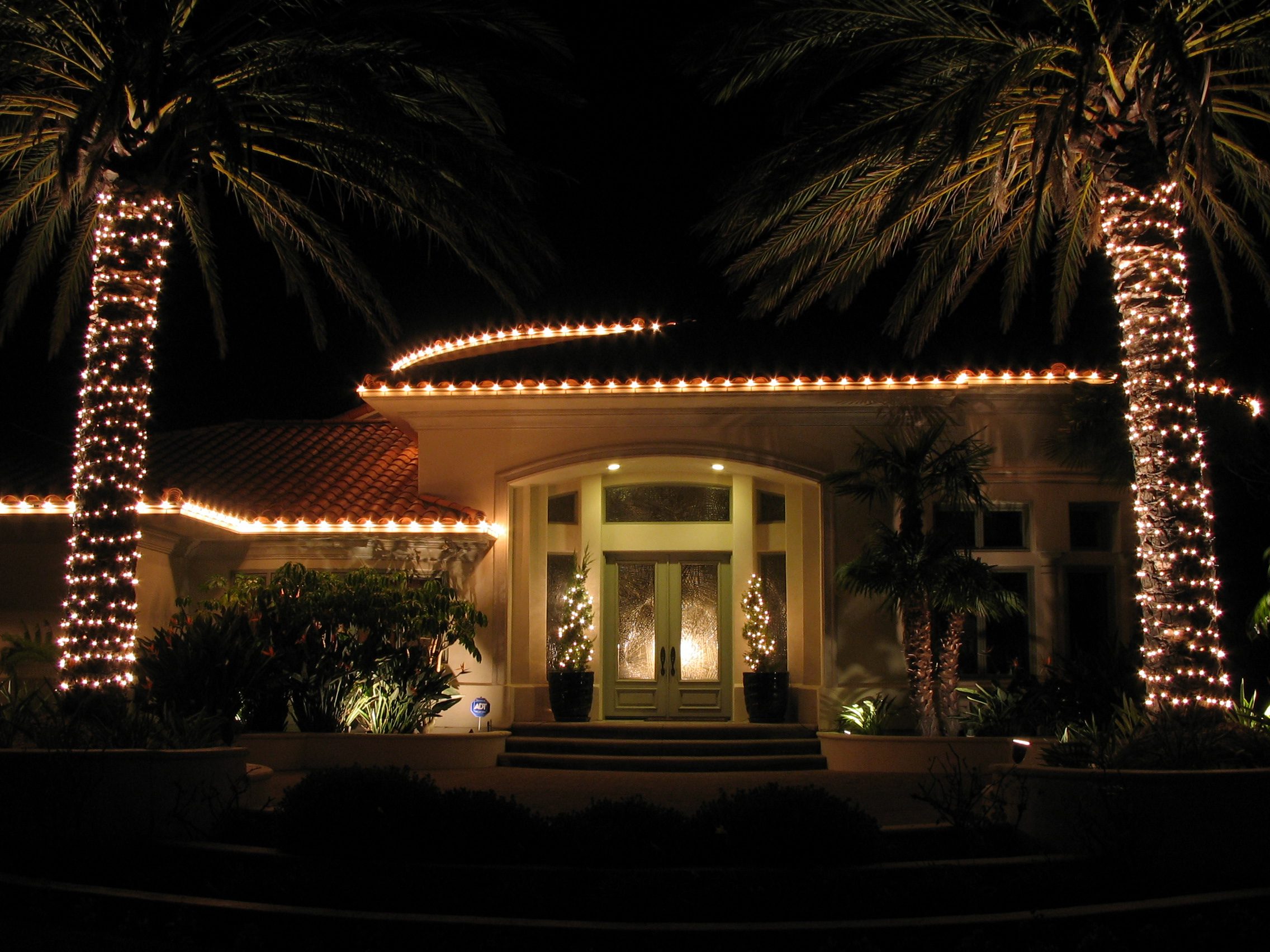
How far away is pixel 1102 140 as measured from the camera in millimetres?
10367

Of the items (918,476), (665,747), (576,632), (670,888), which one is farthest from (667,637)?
(670,888)

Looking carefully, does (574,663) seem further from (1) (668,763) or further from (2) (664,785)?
(2) (664,785)

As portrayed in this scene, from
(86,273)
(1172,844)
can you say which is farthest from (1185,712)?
(86,273)

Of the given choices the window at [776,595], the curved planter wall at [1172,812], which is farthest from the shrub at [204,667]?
the curved planter wall at [1172,812]

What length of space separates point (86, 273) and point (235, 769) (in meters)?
6.62

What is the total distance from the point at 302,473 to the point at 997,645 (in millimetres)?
10570

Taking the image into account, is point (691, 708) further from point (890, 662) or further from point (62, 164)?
point (62, 164)

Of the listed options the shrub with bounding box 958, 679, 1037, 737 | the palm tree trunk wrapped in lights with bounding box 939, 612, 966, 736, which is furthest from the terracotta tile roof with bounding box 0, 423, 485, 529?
the shrub with bounding box 958, 679, 1037, 737

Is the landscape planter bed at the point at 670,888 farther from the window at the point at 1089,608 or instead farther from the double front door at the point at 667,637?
the double front door at the point at 667,637

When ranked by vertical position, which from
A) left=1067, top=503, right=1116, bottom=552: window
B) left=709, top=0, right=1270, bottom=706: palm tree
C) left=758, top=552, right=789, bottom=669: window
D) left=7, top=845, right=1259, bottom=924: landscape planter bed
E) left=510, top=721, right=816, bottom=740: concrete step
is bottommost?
left=7, top=845, right=1259, bottom=924: landscape planter bed

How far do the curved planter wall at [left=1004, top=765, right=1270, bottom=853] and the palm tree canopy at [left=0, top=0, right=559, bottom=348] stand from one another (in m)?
7.69

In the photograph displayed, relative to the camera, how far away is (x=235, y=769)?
9.70m

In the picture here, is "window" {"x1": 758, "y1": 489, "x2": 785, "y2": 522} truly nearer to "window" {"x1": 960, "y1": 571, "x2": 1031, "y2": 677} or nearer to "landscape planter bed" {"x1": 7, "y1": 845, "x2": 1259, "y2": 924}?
"window" {"x1": 960, "y1": 571, "x2": 1031, "y2": 677}

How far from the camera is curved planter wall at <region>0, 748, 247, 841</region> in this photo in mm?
8438
